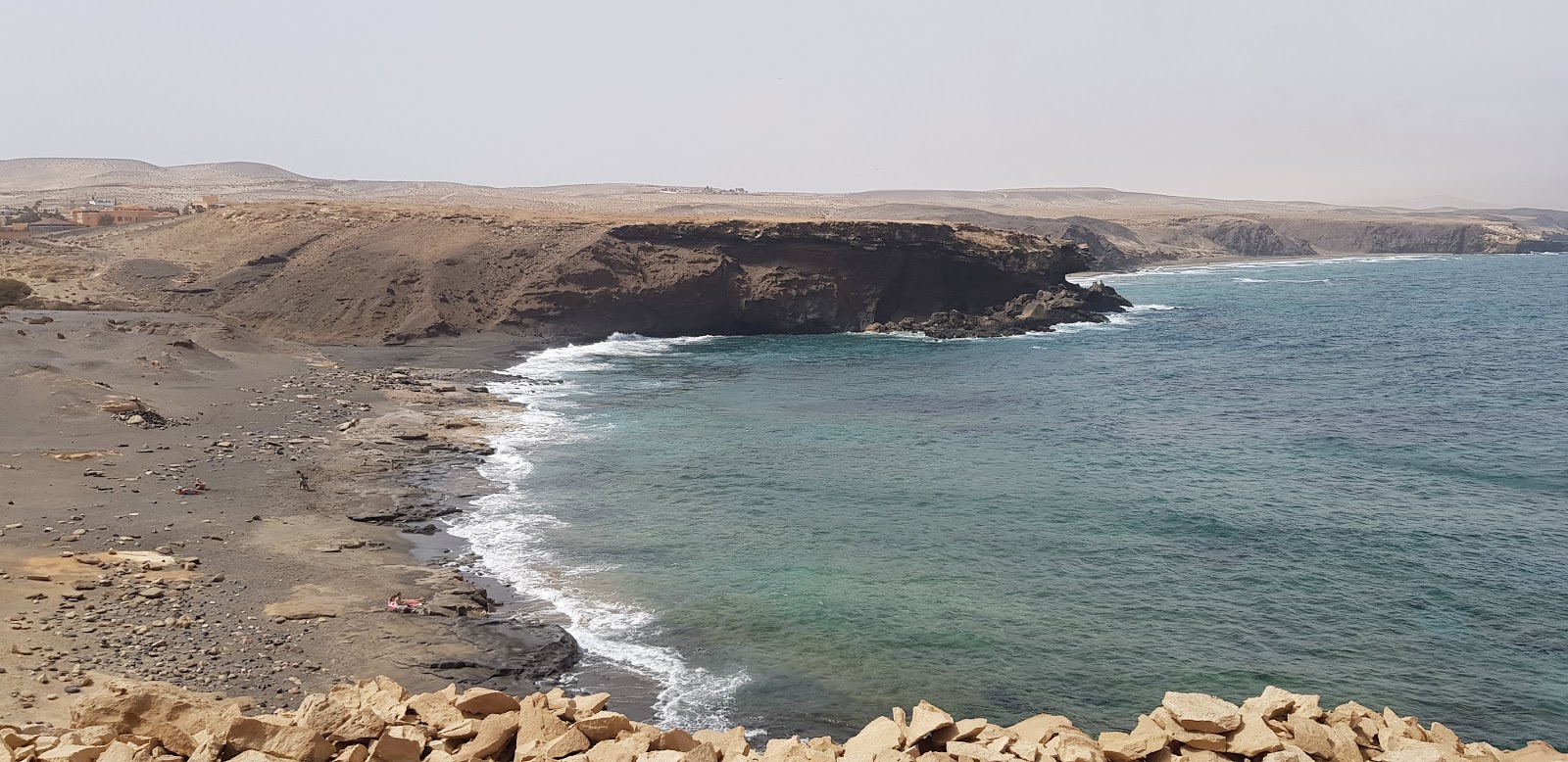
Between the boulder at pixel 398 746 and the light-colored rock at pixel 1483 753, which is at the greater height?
the boulder at pixel 398 746

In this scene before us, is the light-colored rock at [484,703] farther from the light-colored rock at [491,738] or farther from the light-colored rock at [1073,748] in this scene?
the light-colored rock at [1073,748]

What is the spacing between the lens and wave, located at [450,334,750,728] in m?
19.6

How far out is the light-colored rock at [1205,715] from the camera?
1309 centimetres

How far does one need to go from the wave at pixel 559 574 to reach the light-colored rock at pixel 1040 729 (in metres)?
5.99

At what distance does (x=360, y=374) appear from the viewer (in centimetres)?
4984

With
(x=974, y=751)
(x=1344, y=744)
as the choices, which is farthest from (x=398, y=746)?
(x=1344, y=744)

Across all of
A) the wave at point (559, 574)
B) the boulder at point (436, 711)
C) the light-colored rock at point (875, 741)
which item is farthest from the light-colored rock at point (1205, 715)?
the boulder at point (436, 711)

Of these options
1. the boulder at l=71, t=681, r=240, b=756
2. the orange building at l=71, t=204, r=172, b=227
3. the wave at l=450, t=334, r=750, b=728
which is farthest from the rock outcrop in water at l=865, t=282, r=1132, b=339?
the orange building at l=71, t=204, r=172, b=227

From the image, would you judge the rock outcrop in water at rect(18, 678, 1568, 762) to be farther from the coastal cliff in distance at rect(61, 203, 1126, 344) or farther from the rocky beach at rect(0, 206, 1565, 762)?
the coastal cliff in distance at rect(61, 203, 1126, 344)

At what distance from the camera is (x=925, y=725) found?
13.3 m

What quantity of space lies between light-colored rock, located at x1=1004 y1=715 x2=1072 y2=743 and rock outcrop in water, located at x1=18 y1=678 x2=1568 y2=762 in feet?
0.11

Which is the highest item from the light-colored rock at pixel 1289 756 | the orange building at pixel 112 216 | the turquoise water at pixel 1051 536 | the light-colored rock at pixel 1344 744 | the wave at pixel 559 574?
the orange building at pixel 112 216

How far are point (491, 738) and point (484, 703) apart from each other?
1.13 metres

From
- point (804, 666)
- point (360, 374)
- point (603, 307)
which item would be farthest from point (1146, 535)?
point (603, 307)
